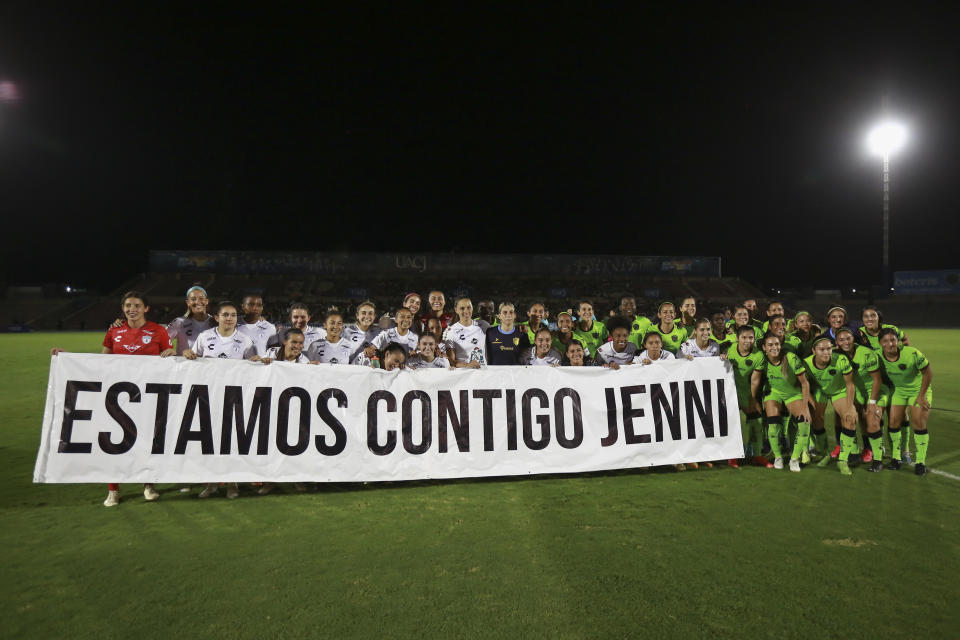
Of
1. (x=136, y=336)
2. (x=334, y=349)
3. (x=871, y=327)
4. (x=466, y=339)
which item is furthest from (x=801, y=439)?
(x=136, y=336)

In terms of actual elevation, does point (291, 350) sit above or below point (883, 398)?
above

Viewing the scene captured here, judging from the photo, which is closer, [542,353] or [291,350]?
[291,350]

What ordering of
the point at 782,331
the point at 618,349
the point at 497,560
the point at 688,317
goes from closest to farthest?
the point at 497,560, the point at 618,349, the point at 782,331, the point at 688,317

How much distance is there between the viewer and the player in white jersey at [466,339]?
6.34 metres

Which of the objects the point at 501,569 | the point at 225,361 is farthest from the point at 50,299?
the point at 501,569

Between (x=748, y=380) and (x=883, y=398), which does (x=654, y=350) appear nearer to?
(x=748, y=380)

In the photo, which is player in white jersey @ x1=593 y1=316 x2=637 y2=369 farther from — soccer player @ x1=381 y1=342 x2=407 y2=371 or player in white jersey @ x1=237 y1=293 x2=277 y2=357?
player in white jersey @ x1=237 y1=293 x2=277 y2=357

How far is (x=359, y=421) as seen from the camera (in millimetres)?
5117

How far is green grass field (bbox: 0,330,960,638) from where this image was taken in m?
2.77

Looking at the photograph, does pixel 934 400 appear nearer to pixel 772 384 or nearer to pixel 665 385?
pixel 772 384

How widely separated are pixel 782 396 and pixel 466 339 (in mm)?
3760

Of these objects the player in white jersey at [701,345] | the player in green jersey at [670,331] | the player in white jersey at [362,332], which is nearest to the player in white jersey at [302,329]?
the player in white jersey at [362,332]

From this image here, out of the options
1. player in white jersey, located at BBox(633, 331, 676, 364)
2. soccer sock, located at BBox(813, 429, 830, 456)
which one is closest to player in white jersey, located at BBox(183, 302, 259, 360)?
player in white jersey, located at BBox(633, 331, 676, 364)

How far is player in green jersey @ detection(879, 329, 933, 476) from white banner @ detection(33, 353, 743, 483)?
71.0 inches
